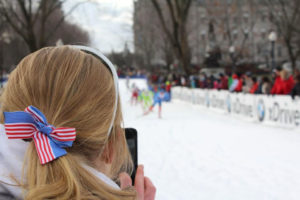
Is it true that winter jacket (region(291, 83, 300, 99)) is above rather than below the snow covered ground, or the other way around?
above

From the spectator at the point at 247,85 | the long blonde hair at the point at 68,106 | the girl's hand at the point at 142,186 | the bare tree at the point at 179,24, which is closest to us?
the long blonde hair at the point at 68,106

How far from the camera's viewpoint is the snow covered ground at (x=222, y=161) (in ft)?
15.1

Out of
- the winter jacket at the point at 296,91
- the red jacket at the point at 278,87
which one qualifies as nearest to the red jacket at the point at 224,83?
the red jacket at the point at 278,87

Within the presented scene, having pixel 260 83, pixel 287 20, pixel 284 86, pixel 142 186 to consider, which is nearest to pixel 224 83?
pixel 260 83

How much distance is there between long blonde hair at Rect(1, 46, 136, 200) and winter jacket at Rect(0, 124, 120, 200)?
0.10 ft

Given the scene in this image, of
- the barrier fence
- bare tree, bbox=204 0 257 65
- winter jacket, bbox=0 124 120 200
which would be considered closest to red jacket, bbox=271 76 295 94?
the barrier fence

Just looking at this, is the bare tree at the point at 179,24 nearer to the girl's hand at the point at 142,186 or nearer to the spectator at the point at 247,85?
the spectator at the point at 247,85

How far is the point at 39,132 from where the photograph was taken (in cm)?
96

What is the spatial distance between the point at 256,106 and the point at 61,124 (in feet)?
36.4

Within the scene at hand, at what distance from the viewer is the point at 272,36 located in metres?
16.3

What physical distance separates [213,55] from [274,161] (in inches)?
1052

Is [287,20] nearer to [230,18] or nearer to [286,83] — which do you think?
[286,83]

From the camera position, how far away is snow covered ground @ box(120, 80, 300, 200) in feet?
15.1

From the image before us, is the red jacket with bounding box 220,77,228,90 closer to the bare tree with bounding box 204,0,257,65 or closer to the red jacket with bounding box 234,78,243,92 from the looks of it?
the red jacket with bounding box 234,78,243,92
